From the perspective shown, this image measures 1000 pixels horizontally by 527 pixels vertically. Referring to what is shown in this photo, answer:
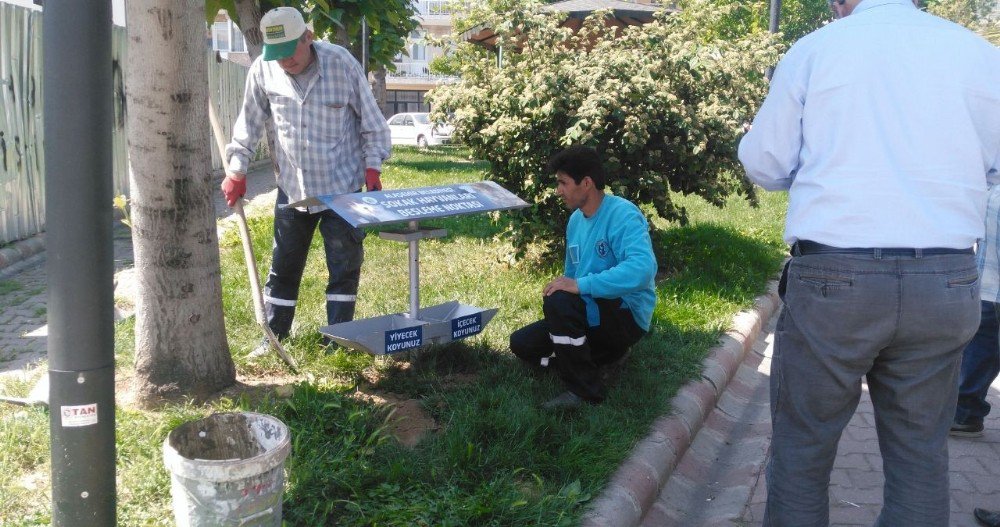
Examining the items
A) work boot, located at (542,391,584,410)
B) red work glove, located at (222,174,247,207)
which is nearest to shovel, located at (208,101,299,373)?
red work glove, located at (222,174,247,207)

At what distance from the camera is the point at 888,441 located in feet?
10.0

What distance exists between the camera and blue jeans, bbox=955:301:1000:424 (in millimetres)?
4613

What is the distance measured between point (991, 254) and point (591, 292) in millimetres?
1795

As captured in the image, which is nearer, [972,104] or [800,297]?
[972,104]

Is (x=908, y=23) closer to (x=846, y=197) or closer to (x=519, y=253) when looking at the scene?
(x=846, y=197)

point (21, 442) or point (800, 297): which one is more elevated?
point (800, 297)

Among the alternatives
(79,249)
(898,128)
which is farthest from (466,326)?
(898,128)

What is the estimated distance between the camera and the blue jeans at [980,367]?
15.1ft

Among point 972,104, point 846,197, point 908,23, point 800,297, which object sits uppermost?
point 908,23

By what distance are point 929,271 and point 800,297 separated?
381mm

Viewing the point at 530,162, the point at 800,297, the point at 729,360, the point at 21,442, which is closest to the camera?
the point at 800,297

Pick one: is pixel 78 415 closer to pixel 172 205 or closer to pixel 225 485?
pixel 225 485

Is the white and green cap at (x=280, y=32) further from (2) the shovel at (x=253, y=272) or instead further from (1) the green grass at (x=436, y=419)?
(1) the green grass at (x=436, y=419)

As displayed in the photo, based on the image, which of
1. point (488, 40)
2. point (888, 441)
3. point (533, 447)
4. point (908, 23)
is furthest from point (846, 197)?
point (488, 40)
